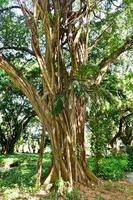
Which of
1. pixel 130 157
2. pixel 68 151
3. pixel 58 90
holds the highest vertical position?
pixel 58 90

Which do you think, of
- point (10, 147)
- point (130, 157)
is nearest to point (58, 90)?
point (130, 157)

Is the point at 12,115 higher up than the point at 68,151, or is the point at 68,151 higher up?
the point at 12,115

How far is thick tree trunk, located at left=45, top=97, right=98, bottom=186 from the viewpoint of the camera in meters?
8.17

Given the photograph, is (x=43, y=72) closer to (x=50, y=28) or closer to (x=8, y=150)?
(x=50, y=28)

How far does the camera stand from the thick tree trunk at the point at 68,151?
8172mm

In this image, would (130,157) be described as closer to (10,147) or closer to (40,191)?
(10,147)

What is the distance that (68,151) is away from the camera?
822 cm

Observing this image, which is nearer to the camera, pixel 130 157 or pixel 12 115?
pixel 130 157

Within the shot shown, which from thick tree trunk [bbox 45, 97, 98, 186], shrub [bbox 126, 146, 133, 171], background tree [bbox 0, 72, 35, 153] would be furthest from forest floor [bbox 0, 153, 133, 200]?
background tree [bbox 0, 72, 35, 153]

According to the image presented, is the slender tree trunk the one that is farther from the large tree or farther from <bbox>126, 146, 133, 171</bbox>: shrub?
the large tree

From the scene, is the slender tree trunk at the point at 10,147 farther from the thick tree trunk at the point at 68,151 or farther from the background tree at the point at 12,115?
the thick tree trunk at the point at 68,151

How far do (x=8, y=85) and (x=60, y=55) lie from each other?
787 cm

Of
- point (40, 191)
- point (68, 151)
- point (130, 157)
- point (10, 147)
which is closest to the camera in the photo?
point (40, 191)

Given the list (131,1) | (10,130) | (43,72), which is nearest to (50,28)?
(43,72)
